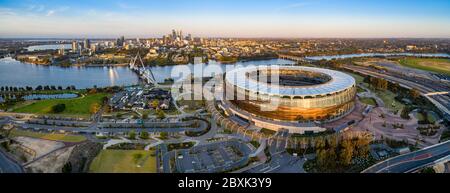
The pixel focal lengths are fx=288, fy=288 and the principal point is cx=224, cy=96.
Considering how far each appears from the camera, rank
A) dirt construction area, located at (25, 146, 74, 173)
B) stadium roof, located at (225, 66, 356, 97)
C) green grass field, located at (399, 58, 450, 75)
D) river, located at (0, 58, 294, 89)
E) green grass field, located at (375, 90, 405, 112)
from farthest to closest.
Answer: green grass field, located at (399, 58, 450, 75), river, located at (0, 58, 294, 89), green grass field, located at (375, 90, 405, 112), stadium roof, located at (225, 66, 356, 97), dirt construction area, located at (25, 146, 74, 173)

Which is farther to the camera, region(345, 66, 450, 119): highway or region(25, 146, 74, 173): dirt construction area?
region(345, 66, 450, 119): highway

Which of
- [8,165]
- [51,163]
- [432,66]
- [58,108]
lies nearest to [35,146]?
[8,165]

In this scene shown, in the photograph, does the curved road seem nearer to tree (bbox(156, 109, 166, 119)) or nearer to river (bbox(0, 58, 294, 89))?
tree (bbox(156, 109, 166, 119))

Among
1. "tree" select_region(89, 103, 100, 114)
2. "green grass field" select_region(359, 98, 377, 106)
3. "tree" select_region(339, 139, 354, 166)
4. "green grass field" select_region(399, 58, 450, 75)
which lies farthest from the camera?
"green grass field" select_region(399, 58, 450, 75)

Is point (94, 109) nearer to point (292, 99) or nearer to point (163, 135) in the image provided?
point (163, 135)

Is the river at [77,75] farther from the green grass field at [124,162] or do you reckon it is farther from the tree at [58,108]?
the green grass field at [124,162]

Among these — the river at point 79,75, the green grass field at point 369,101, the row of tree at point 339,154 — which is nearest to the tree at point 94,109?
the river at point 79,75

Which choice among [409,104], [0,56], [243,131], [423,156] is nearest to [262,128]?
[243,131]

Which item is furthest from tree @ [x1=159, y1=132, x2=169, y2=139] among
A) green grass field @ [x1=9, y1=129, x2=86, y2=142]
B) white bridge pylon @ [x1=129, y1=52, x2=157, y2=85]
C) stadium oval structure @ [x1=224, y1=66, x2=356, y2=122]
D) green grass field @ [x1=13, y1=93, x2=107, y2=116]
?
white bridge pylon @ [x1=129, y1=52, x2=157, y2=85]

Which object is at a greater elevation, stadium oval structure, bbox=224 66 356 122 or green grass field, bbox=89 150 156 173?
stadium oval structure, bbox=224 66 356 122
